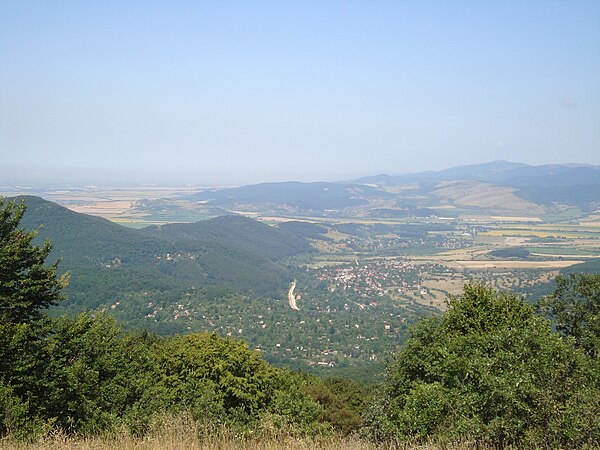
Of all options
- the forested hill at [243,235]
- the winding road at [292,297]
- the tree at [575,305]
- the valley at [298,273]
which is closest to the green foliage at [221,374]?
the tree at [575,305]

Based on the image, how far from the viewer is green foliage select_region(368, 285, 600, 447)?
6.43 meters

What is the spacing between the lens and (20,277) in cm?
1360

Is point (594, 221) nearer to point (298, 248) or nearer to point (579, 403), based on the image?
point (298, 248)

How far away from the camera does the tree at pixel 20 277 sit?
12938 mm

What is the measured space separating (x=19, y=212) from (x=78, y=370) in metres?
6.59

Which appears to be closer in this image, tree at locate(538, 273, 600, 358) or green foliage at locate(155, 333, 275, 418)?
green foliage at locate(155, 333, 275, 418)

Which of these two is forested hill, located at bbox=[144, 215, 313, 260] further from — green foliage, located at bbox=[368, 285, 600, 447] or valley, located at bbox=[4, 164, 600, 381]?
green foliage, located at bbox=[368, 285, 600, 447]

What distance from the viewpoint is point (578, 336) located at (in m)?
16.9

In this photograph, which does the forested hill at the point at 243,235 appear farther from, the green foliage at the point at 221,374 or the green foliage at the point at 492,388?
the green foliage at the point at 492,388

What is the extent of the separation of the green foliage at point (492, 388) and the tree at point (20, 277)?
33.7 ft

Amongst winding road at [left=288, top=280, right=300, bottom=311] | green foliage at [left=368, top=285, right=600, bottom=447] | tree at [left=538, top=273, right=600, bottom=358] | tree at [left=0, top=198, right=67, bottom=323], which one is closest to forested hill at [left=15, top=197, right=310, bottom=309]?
winding road at [left=288, top=280, right=300, bottom=311]

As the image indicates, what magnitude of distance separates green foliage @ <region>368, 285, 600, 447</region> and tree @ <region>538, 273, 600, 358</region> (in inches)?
156

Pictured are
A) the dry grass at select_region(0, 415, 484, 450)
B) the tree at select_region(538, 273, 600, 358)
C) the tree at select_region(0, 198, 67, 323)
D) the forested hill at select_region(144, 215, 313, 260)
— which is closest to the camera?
the dry grass at select_region(0, 415, 484, 450)

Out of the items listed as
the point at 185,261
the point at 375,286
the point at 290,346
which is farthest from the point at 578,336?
the point at 185,261
